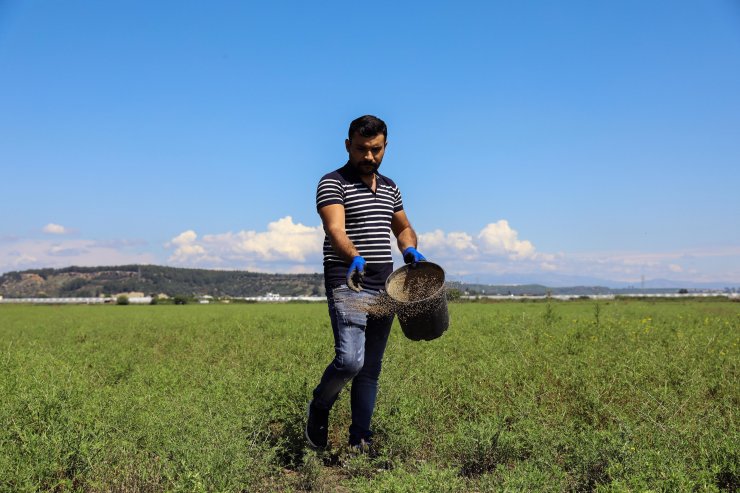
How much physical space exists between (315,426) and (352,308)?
1.02 meters

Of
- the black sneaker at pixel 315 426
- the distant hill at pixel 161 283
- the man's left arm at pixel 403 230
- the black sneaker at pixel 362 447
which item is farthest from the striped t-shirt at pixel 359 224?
the distant hill at pixel 161 283

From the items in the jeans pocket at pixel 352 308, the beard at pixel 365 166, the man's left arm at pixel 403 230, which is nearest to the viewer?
the jeans pocket at pixel 352 308

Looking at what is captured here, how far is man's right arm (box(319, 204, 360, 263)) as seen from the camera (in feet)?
13.7

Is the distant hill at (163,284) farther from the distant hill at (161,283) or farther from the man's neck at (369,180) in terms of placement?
the man's neck at (369,180)

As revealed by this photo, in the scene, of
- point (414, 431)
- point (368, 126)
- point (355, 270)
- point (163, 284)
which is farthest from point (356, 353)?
point (163, 284)

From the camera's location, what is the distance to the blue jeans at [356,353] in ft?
13.9

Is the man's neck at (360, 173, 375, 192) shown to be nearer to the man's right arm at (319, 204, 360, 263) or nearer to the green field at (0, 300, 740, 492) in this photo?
the man's right arm at (319, 204, 360, 263)

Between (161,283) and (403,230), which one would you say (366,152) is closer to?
(403,230)

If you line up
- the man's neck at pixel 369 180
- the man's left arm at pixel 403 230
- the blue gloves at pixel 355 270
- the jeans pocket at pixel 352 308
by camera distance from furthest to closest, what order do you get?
the man's left arm at pixel 403 230 → the man's neck at pixel 369 180 → the jeans pocket at pixel 352 308 → the blue gloves at pixel 355 270

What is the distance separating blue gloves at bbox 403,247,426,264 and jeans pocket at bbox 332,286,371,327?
51cm

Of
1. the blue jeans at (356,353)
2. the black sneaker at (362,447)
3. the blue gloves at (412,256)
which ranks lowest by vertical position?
the black sneaker at (362,447)

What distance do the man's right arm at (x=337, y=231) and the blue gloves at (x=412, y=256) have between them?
0.47m

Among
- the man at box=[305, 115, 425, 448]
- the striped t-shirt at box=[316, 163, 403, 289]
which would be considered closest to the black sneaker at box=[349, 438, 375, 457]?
the man at box=[305, 115, 425, 448]

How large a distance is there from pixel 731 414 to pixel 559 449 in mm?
1882
